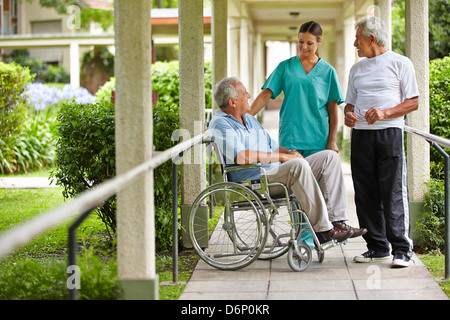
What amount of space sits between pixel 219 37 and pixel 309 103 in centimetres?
336

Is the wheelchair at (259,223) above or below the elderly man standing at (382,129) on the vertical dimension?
below

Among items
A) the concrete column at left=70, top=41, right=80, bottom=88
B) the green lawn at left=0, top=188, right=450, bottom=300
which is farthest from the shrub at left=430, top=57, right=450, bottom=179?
the concrete column at left=70, top=41, right=80, bottom=88

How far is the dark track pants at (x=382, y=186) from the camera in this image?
4887 mm

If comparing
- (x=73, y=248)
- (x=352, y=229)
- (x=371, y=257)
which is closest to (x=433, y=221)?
(x=371, y=257)

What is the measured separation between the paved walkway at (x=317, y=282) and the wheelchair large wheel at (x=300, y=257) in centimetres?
5

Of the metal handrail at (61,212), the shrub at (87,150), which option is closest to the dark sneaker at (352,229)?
the metal handrail at (61,212)

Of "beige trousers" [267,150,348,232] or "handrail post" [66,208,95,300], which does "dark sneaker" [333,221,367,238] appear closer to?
"beige trousers" [267,150,348,232]

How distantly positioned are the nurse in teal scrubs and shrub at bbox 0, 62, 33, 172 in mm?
5779

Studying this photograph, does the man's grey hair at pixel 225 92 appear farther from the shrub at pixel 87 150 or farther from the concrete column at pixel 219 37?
the concrete column at pixel 219 37

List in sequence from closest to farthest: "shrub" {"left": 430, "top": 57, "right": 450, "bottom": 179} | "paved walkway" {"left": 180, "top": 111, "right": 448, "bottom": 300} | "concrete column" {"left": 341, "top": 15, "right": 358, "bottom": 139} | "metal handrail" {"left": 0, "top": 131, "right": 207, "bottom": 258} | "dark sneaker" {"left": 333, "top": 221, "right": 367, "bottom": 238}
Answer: "metal handrail" {"left": 0, "top": 131, "right": 207, "bottom": 258} → "paved walkway" {"left": 180, "top": 111, "right": 448, "bottom": 300} → "dark sneaker" {"left": 333, "top": 221, "right": 367, "bottom": 238} → "shrub" {"left": 430, "top": 57, "right": 450, "bottom": 179} → "concrete column" {"left": 341, "top": 15, "right": 358, "bottom": 139}

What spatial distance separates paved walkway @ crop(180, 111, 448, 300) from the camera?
4227 millimetres

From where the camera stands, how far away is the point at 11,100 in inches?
405

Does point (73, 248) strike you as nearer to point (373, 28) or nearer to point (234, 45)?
point (373, 28)
